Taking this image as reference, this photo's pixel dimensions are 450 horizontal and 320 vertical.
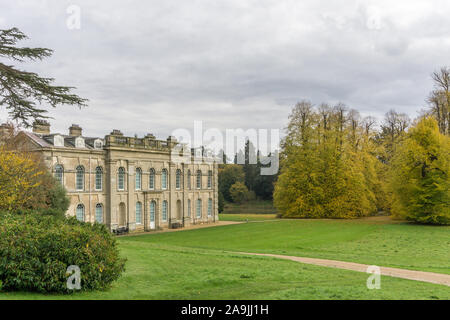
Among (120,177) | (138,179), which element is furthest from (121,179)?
(138,179)

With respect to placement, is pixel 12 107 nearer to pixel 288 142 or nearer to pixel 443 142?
pixel 443 142

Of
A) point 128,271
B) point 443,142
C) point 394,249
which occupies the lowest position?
point 394,249

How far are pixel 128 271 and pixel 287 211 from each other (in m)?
43.7

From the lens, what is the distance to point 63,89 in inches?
607

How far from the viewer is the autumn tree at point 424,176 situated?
42375mm

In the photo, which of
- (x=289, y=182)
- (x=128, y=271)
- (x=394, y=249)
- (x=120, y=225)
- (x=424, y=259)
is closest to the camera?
(x=128, y=271)

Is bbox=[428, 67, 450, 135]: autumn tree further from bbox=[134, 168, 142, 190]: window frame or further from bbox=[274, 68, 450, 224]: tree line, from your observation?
bbox=[134, 168, 142, 190]: window frame

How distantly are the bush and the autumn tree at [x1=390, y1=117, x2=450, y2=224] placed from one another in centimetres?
3850

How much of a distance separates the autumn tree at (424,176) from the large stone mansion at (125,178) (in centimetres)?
2344

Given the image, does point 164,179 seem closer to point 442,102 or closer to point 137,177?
point 137,177

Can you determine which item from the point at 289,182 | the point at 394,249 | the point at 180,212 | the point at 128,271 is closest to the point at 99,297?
the point at 128,271

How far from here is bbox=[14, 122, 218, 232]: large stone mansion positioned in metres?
37.6

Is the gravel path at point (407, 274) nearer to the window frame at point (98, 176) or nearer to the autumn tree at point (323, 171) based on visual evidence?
the window frame at point (98, 176)
